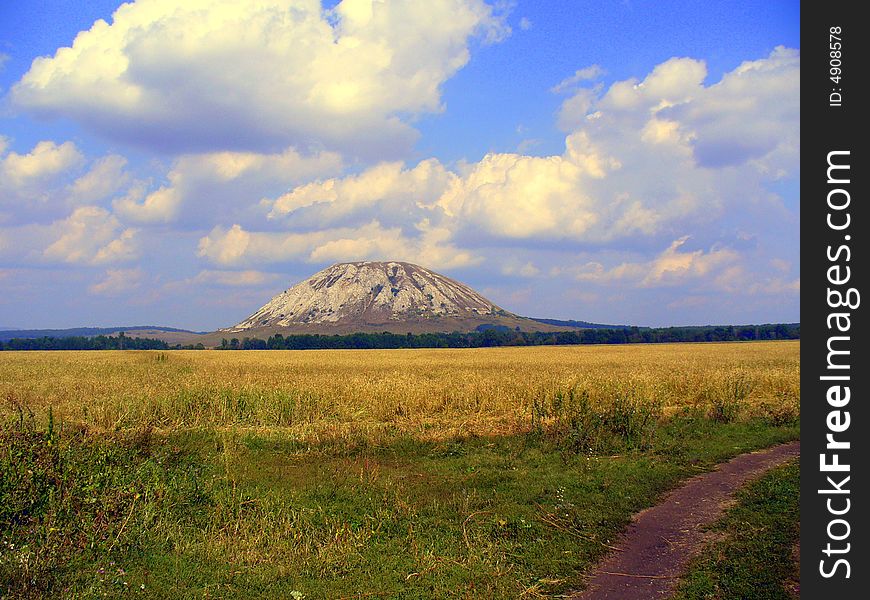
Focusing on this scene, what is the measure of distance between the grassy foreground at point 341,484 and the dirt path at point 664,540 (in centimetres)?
35

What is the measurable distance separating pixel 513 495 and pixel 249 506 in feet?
17.0

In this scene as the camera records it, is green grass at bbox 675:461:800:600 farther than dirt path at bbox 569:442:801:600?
No

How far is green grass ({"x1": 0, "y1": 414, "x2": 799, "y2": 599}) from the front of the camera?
8.14 meters

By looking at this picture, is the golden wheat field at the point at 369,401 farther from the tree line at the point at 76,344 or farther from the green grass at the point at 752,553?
the tree line at the point at 76,344

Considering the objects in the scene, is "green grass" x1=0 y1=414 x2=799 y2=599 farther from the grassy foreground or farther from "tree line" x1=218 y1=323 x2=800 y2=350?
"tree line" x1=218 y1=323 x2=800 y2=350

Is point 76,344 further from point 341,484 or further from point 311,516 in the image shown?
point 311,516

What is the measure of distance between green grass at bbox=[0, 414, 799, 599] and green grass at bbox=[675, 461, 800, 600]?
5.10 ft

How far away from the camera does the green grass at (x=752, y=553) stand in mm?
7500

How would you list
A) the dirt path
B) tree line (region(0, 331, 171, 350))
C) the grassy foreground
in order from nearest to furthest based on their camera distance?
the dirt path, the grassy foreground, tree line (region(0, 331, 171, 350))

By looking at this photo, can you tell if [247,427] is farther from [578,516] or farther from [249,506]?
[578,516]

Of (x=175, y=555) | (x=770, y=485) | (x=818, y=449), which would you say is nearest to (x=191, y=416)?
(x=175, y=555)

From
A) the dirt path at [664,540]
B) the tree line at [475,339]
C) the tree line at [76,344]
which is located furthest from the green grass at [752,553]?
the tree line at [76,344]

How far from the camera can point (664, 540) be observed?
9570 mm

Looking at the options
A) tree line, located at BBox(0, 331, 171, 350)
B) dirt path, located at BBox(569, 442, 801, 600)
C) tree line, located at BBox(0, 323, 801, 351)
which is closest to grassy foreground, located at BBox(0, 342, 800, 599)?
dirt path, located at BBox(569, 442, 801, 600)
